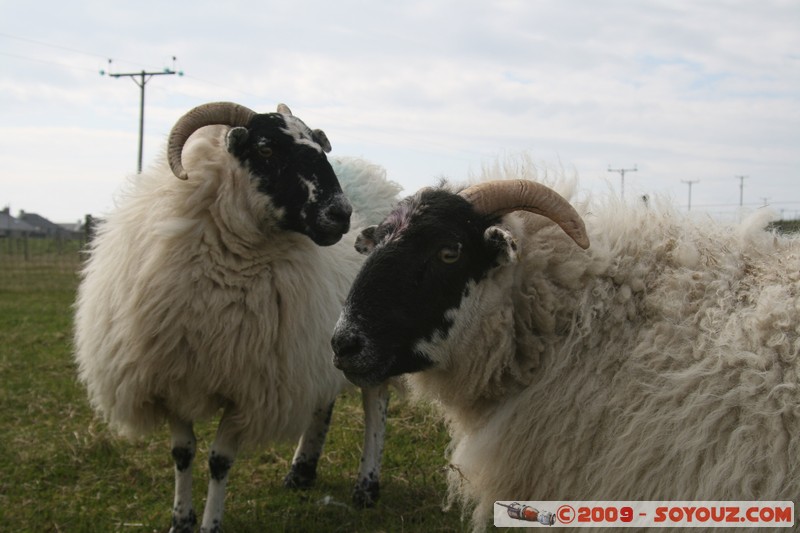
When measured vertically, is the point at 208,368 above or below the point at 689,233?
below

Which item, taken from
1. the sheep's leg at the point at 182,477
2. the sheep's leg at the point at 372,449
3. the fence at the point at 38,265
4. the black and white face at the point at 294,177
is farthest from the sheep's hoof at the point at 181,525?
the fence at the point at 38,265

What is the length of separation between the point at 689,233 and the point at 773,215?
0.40 meters

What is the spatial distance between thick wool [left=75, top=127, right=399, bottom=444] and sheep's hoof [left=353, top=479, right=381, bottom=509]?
85 centimetres

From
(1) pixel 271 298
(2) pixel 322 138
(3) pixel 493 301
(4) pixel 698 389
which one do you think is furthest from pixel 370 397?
(4) pixel 698 389

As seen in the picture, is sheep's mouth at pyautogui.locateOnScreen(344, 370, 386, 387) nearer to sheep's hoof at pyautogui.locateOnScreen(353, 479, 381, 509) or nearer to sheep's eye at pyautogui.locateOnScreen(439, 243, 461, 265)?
sheep's eye at pyautogui.locateOnScreen(439, 243, 461, 265)

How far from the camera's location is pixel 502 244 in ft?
9.34

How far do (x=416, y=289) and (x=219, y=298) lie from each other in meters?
1.85

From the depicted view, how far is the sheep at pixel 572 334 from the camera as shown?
8.59 feet

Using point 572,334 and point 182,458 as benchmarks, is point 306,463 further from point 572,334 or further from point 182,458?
point 572,334

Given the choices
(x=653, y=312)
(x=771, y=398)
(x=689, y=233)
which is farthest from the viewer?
(x=689, y=233)

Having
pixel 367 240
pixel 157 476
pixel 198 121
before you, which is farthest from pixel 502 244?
pixel 157 476

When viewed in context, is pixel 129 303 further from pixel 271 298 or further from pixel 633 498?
pixel 633 498

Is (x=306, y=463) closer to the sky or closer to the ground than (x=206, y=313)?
closer to the ground

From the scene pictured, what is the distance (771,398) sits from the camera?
8.25 ft
